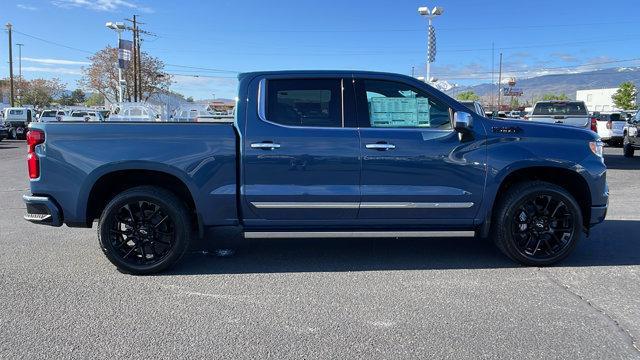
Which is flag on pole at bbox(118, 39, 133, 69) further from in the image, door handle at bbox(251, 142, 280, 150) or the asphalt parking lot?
door handle at bbox(251, 142, 280, 150)

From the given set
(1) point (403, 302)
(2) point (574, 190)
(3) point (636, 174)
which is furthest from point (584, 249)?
(3) point (636, 174)

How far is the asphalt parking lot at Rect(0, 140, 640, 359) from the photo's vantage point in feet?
11.9

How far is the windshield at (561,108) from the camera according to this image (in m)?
16.0

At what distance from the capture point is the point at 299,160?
16.5 ft

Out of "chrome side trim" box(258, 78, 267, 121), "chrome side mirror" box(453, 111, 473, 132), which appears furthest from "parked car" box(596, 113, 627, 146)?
"chrome side trim" box(258, 78, 267, 121)

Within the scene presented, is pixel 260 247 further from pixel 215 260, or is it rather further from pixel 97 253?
pixel 97 253

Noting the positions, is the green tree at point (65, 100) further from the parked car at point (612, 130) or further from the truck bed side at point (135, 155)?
the truck bed side at point (135, 155)

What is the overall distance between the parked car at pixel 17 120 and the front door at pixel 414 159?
35.3 metres

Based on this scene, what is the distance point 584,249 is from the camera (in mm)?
6148

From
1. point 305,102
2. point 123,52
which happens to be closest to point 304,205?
point 305,102

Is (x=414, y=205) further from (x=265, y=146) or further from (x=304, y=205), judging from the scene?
(x=265, y=146)

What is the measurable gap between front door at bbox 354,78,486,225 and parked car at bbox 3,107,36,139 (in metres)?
35.3

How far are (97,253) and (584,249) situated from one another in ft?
18.1

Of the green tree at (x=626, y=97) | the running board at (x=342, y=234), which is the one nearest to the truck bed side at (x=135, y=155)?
the running board at (x=342, y=234)
